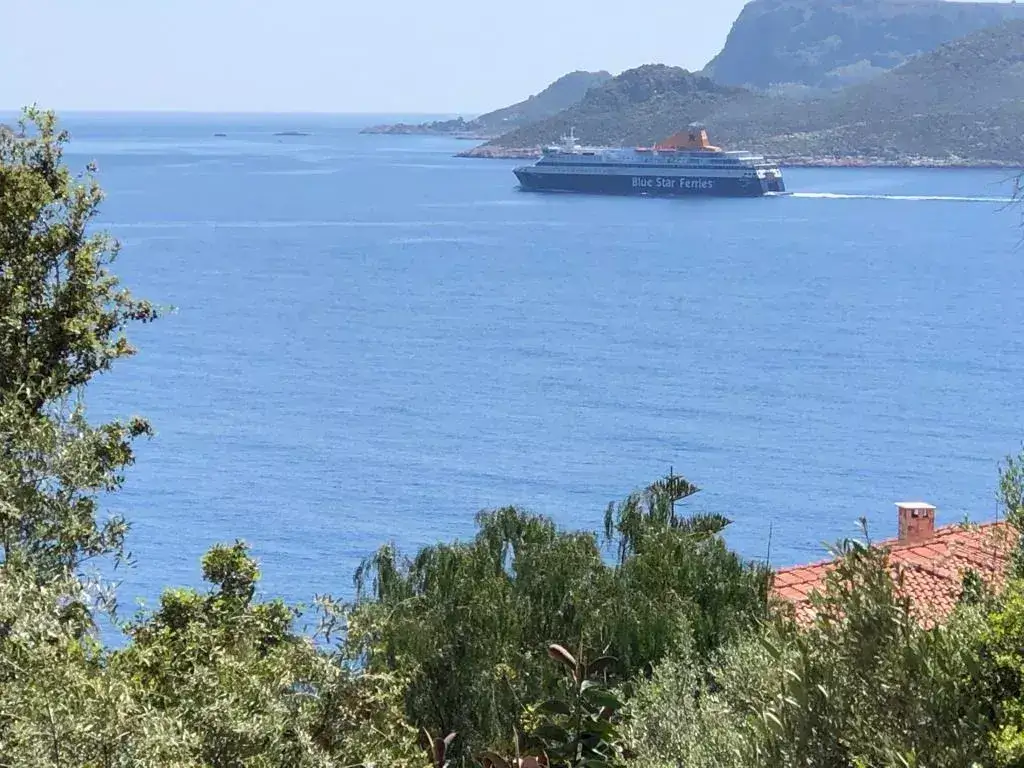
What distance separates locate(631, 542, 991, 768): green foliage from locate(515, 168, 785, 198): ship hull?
371ft

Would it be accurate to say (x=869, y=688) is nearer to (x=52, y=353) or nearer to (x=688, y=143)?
(x=52, y=353)

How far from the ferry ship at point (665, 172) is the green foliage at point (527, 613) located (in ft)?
349

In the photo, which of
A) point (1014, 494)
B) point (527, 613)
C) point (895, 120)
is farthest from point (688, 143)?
point (1014, 494)

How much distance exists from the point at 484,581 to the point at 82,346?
3.31 metres

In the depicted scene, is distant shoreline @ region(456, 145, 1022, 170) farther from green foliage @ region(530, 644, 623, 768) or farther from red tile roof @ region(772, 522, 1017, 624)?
green foliage @ region(530, 644, 623, 768)

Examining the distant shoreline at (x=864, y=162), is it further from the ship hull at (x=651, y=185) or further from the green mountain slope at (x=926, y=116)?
the ship hull at (x=651, y=185)

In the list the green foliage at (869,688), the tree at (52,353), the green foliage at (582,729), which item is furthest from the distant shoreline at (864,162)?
the green foliage at (869,688)

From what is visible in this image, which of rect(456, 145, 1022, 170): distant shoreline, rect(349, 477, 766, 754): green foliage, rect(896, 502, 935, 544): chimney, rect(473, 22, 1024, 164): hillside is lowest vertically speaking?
rect(896, 502, 935, 544): chimney

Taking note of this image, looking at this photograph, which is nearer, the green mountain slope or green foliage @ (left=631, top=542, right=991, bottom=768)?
green foliage @ (left=631, top=542, right=991, bottom=768)

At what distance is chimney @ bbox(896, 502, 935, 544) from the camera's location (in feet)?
47.6

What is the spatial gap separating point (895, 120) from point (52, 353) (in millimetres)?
177694

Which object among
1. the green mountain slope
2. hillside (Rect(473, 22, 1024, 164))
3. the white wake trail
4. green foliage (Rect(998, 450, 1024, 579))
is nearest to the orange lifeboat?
the white wake trail

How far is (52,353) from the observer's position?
9.00 metres

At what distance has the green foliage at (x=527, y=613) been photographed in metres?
9.73
